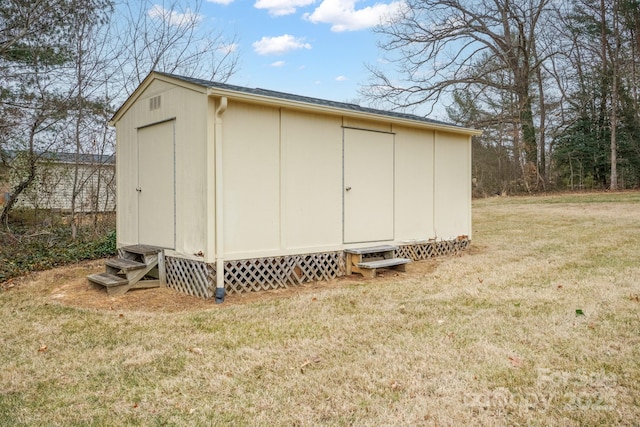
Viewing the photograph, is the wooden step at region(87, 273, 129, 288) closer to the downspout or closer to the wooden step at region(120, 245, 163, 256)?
the wooden step at region(120, 245, 163, 256)

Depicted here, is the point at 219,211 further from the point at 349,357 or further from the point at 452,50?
the point at 452,50

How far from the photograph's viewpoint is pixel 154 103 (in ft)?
19.8

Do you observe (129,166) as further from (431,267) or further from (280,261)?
(431,267)

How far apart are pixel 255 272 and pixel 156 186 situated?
1.77 meters

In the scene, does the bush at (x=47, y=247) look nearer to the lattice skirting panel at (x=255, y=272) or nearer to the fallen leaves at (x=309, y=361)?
the lattice skirting panel at (x=255, y=272)

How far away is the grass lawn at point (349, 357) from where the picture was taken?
8.10 ft

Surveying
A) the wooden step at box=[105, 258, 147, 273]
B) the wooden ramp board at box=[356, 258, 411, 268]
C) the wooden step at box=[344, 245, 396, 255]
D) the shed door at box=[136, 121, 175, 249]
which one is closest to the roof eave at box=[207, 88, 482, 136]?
the shed door at box=[136, 121, 175, 249]

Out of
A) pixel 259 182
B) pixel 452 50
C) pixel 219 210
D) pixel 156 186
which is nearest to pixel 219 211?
pixel 219 210

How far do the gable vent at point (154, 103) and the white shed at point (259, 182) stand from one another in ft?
0.04

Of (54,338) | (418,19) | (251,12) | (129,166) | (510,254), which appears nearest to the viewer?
(54,338)

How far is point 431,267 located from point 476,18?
17073mm

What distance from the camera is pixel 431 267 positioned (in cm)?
688

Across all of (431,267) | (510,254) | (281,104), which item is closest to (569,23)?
(510,254)

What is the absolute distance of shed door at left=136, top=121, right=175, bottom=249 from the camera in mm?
5773
